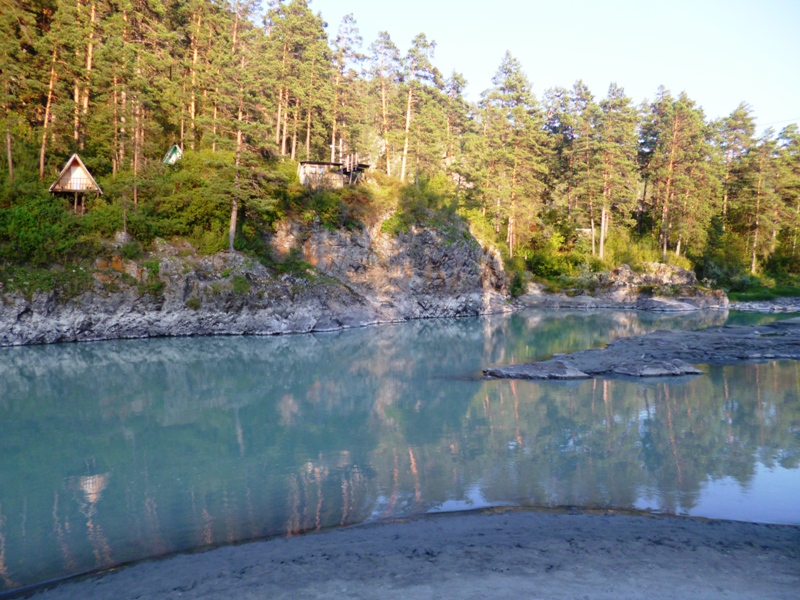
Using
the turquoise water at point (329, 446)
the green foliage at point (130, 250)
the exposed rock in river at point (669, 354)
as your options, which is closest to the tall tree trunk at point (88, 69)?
the green foliage at point (130, 250)

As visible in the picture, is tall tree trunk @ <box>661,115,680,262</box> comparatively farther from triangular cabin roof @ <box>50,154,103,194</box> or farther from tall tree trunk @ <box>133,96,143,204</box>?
triangular cabin roof @ <box>50,154,103,194</box>

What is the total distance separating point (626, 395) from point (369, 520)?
11391mm

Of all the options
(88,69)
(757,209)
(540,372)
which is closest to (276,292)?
(540,372)

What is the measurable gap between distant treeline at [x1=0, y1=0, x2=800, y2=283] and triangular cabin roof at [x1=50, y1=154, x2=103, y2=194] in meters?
1.09

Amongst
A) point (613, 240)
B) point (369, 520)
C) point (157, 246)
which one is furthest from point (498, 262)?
point (369, 520)

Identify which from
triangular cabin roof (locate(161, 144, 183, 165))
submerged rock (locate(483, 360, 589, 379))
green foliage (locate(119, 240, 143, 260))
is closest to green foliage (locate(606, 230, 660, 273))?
submerged rock (locate(483, 360, 589, 379))

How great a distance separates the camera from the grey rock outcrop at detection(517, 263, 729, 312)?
46594 millimetres

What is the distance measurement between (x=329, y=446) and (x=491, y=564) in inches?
251

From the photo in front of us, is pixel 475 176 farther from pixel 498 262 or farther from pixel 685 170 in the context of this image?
pixel 685 170

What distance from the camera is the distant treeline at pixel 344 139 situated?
96.5 feet

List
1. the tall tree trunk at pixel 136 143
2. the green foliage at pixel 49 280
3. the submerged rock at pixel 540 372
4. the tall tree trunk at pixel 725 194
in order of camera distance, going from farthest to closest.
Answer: the tall tree trunk at pixel 725 194
the tall tree trunk at pixel 136 143
the green foliage at pixel 49 280
the submerged rock at pixel 540 372

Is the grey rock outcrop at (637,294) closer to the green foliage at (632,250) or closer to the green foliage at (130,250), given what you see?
the green foliage at (632,250)

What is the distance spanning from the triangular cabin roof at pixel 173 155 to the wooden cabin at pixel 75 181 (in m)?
5.63

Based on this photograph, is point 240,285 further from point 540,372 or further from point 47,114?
point 540,372
